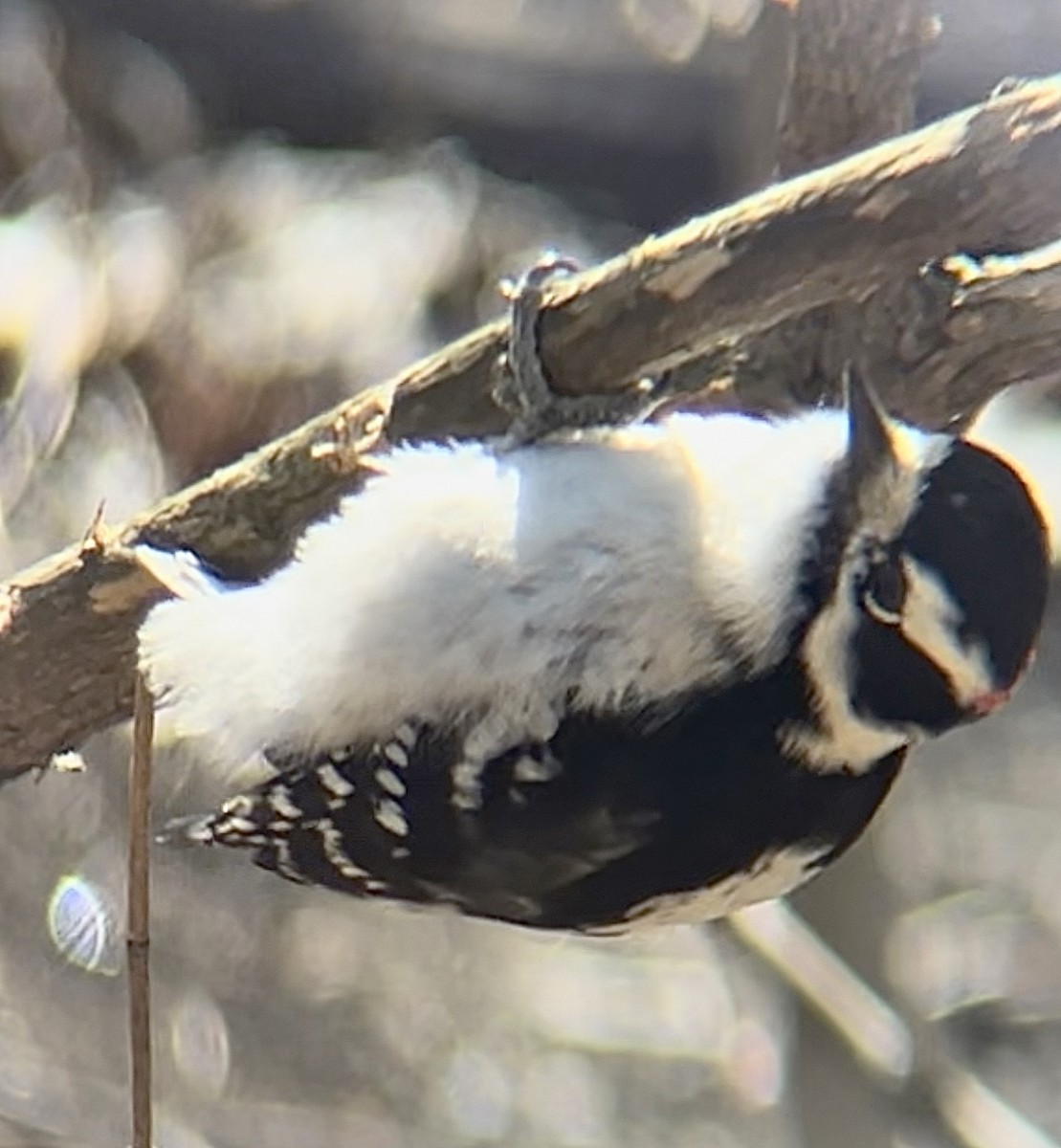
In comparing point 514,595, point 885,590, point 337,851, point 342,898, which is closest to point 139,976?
point 337,851

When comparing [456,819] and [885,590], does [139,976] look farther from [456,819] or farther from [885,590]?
[885,590]

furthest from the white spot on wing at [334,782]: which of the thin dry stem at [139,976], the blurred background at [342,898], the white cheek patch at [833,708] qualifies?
the blurred background at [342,898]

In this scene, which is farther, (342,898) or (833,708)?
(342,898)

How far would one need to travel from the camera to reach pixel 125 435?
263 cm

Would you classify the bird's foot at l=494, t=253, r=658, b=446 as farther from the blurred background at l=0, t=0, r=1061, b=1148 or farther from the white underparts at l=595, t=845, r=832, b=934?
the blurred background at l=0, t=0, r=1061, b=1148

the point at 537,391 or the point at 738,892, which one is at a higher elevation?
the point at 537,391

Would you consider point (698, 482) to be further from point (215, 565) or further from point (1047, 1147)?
point (1047, 1147)

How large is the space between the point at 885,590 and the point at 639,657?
0.12 m

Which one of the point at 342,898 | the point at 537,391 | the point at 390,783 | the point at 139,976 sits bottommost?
the point at 139,976

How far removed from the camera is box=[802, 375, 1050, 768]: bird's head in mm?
1221

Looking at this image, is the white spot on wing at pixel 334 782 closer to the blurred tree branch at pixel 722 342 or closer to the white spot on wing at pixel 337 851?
the white spot on wing at pixel 337 851

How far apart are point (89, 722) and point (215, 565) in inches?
5.5

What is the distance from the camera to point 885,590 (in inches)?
49.5

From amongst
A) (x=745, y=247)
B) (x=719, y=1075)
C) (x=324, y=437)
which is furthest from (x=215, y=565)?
(x=719, y=1075)
